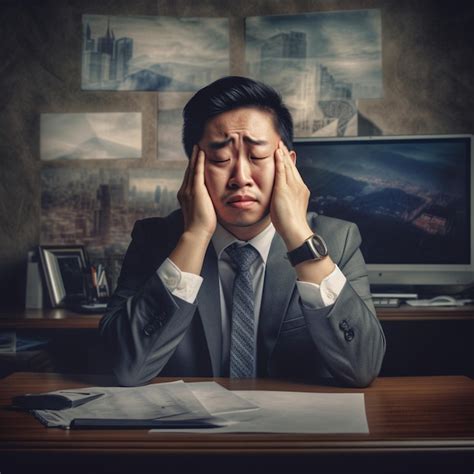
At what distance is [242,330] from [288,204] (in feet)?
1.08

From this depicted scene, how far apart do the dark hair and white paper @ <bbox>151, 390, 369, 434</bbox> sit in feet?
2.64

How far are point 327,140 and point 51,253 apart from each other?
4.42ft

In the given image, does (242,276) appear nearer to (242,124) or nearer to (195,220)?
(195,220)

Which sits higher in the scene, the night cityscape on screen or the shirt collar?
the night cityscape on screen

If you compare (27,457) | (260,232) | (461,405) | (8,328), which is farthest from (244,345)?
(8,328)

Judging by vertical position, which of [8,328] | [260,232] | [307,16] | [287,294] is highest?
[307,16]

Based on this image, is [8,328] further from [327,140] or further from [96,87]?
[327,140]

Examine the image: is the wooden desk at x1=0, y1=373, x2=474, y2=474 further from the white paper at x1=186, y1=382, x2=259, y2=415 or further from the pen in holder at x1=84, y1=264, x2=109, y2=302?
the pen in holder at x1=84, y1=264, x2=109, y2=302

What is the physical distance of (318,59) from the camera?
9.61 ft

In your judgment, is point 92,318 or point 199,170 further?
point 92,318

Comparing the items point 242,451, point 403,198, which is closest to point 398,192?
point 403,198

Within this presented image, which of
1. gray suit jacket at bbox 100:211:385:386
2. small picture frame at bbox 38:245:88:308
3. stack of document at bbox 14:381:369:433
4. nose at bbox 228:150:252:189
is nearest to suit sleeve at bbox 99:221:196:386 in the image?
gray suit jacket at bbox 100:211:385:386

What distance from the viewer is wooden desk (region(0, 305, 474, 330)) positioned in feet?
7.63

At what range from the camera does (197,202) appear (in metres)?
1.55
